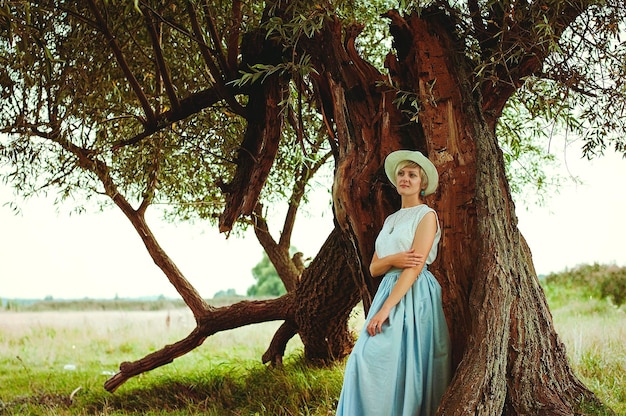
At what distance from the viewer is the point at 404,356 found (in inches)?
171

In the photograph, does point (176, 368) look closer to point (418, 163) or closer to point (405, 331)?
point (405, 331)

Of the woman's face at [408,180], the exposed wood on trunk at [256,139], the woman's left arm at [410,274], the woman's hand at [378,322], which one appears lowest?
the woman's hand at [378,322]

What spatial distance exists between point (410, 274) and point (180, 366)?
21.2ft

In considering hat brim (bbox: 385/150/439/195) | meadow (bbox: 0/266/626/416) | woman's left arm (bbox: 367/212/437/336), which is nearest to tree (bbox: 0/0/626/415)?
hat brim (bbox: 385/150/439/195)

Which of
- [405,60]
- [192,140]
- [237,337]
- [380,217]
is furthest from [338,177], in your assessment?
[237,337]

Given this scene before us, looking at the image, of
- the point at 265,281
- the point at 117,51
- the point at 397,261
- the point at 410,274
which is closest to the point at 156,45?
the point at 117,51

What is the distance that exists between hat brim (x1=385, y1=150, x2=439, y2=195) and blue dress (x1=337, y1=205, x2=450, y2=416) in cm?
19

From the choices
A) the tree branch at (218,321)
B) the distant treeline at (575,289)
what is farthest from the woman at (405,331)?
the distant treeline at (575,289)

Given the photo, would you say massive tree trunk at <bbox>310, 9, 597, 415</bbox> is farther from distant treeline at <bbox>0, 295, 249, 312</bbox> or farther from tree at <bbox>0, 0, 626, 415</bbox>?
distant treeline at <bbox>0, 295, 249, 312</bbox>

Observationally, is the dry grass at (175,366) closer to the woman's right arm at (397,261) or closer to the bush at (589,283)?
the bush at (589,283)

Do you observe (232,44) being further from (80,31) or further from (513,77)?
(513,77)

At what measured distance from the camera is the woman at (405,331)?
4.29 m

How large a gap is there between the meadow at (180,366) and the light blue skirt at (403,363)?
1205 millimetres

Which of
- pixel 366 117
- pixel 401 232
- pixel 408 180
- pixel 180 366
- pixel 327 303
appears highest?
pixel 366 117
